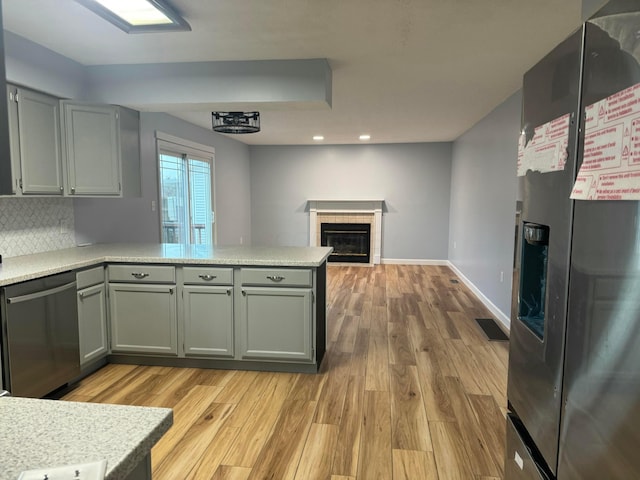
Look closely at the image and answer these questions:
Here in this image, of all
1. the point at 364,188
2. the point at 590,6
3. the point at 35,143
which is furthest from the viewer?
the point at 364,188

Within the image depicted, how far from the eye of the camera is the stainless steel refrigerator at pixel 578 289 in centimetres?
76

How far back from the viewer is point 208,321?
314 cm

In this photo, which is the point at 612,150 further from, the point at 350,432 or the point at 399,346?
the point at 399,346

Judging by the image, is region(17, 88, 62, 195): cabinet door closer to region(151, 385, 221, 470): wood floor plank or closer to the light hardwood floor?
the light hardwood floor

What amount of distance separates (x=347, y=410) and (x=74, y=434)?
80.6 inches

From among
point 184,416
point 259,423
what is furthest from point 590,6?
point 184,416

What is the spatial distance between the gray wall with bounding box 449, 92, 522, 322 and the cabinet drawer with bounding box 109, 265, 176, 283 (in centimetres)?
317

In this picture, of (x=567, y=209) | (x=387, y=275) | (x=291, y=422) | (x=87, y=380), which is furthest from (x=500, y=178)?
(x=87, y=380)

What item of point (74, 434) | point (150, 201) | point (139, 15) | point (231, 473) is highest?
point (139, 15)

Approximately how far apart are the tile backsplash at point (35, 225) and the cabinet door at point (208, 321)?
1298mm

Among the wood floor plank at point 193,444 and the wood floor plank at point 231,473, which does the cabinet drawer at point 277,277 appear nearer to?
the wood floor plank at point 193,444

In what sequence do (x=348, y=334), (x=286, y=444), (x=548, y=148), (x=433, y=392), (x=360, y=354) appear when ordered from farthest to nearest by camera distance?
(x=348, y=334) < (x=360, y=354) < (x=433, y=392) < (x=286, y=444) < (x=548, y=148)

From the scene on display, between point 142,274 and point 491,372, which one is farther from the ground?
point 142,274

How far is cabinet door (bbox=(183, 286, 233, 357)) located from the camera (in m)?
3.10
